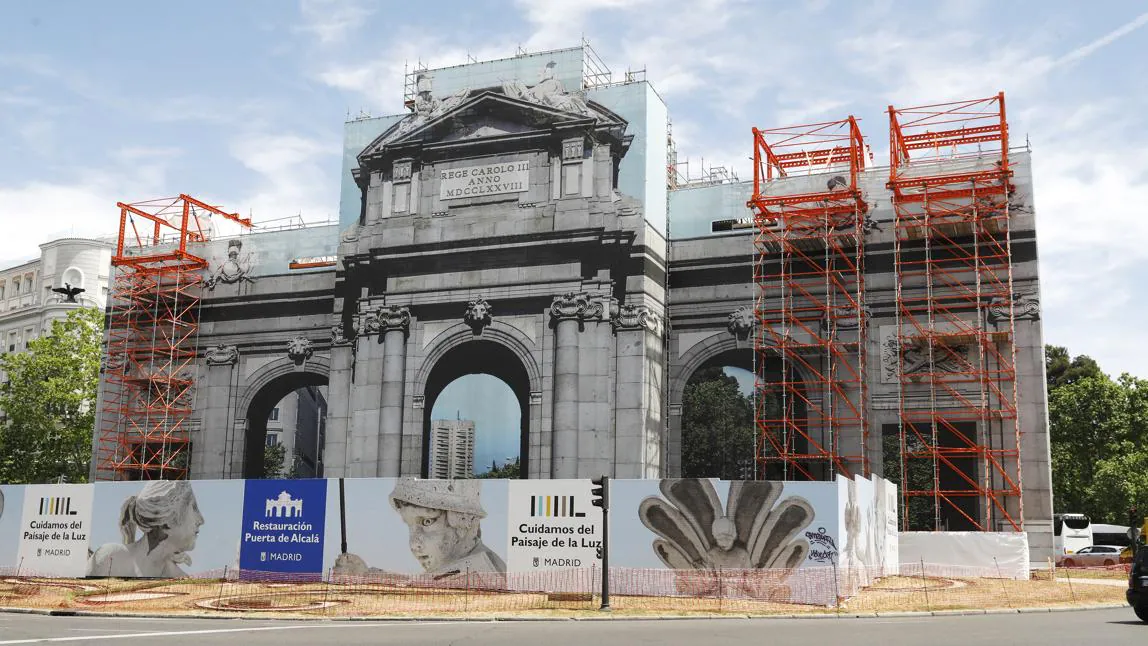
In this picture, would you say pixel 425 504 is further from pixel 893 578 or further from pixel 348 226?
pixel 348 226

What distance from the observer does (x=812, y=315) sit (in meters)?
44.2

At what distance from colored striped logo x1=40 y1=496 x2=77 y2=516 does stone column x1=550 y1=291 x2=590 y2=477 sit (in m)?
16.9

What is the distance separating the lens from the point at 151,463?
52156mm

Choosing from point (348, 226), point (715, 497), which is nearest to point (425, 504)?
point (715, 497)

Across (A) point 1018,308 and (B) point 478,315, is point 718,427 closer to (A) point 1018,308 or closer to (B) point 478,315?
(B) point 478,315

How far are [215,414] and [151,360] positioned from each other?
4016mm

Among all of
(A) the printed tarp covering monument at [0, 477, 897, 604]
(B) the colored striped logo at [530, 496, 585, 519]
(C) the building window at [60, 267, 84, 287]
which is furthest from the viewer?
(C) the building window at [60, 267, 84, 287]

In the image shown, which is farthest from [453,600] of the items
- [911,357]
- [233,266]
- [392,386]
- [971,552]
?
[233,266]

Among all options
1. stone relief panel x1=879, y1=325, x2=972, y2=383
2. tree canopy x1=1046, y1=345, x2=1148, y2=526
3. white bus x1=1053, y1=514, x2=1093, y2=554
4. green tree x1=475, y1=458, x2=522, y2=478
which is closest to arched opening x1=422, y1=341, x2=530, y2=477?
green tree x1=475, y1=458, x2=522, y2=478

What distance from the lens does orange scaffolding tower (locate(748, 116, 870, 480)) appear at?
4288cm

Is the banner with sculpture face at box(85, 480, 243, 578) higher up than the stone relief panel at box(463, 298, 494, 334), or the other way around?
the stone relief panel at box(463, 298, 494, 334)

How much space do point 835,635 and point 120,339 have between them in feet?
136

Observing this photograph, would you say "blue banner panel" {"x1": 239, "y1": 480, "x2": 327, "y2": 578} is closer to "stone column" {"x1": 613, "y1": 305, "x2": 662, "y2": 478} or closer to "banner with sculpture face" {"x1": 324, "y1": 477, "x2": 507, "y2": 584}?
"banner with sculpture face" {"x1": 324, "y1": 477, "x2": 507, "y2": 584}

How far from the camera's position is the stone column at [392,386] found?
4603 centimetres
